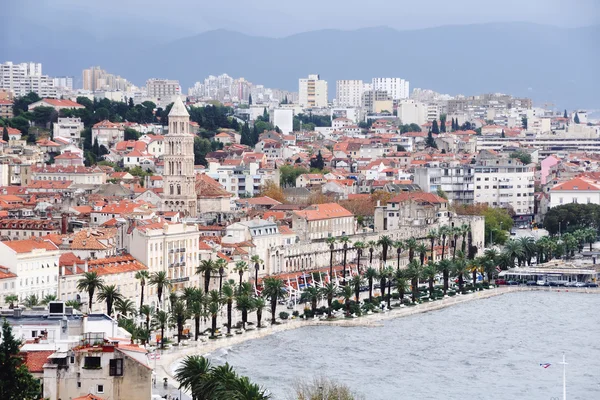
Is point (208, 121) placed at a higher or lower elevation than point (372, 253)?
higher

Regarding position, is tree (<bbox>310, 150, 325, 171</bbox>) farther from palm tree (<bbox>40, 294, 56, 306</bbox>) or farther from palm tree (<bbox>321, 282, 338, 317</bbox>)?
palm tree (<bbox>40, 294, 56, 306</bbox>)

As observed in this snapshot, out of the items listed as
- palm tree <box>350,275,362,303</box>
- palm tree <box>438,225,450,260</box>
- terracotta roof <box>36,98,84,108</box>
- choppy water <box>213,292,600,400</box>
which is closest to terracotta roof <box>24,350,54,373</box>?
choppy water <box>213,292,600,400</box>

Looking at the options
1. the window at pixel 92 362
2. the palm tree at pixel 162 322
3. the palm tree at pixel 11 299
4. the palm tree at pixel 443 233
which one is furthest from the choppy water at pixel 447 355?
the palm tree at pixel 443 233

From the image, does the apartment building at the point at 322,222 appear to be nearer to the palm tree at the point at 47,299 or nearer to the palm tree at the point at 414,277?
the palm tree at the point at 414,277

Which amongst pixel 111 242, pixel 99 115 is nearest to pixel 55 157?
pixel 99 115

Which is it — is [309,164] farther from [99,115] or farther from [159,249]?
[159,249]

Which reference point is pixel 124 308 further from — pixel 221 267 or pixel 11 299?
pixel 221 267

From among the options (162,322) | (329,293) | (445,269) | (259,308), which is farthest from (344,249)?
(162,322)
